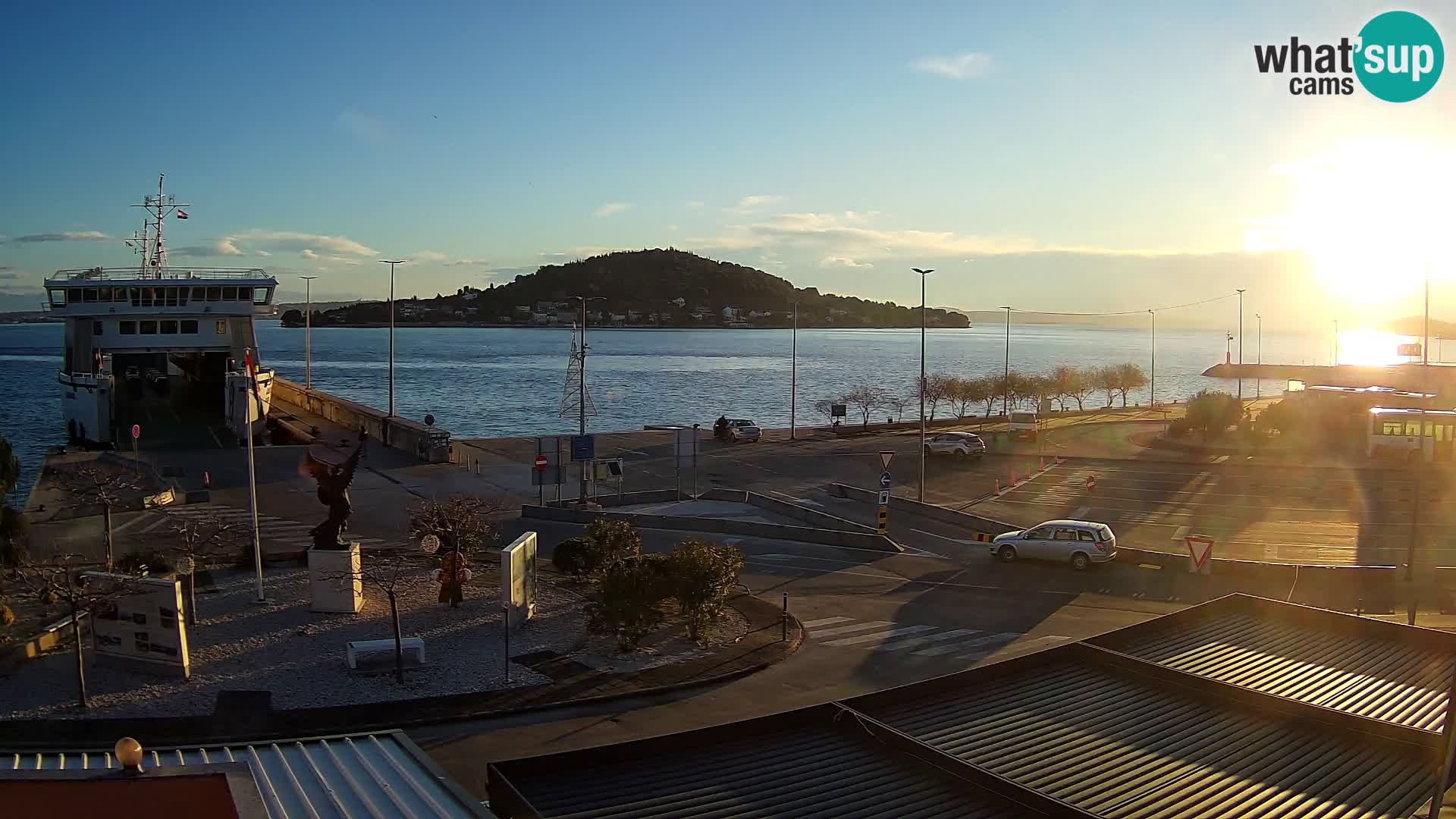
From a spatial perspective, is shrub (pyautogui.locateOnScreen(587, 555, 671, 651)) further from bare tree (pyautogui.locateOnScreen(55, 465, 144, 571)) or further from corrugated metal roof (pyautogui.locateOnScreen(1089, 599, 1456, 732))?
bare tree (pyautogui.locateOnScreen(55, 465, 144, 571))

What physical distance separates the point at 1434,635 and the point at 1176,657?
13.0ft

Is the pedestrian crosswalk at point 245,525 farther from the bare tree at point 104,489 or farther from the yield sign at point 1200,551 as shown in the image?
the yield sign at point 1200,551

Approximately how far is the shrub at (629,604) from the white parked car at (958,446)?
106 ft

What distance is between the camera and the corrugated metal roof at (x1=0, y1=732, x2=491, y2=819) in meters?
8.80

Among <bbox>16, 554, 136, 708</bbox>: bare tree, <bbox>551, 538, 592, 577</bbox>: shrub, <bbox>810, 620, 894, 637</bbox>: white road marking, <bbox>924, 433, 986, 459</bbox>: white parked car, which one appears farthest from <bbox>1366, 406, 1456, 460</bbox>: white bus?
<bbox>16, 554, 136, 708</bbox>: bare tree

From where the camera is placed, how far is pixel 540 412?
99125 millimetres

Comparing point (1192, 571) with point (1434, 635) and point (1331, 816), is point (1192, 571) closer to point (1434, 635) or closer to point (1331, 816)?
point (1434, 635)

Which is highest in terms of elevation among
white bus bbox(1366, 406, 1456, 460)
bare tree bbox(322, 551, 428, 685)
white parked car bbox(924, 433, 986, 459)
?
white bus bbox(1366, 406, 1456, 460)

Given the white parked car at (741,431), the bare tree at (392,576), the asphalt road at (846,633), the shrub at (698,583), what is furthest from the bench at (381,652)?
the white parked car at (741,431)

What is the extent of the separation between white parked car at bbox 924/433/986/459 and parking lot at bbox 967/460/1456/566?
12.5ft

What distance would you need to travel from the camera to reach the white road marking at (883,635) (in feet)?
63.7

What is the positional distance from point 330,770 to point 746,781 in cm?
379

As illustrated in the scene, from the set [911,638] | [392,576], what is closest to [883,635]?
[911,638]

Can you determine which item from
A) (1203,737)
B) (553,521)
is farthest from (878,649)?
(553,521)
